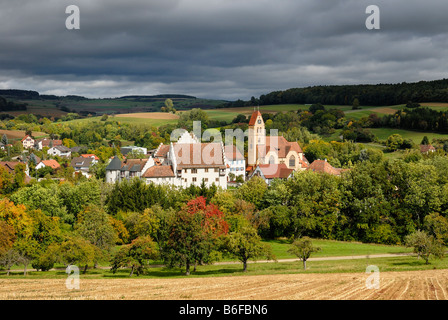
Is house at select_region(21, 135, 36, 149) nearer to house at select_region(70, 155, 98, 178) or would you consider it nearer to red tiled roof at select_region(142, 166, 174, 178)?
house at select_region(70, 155, 98, 178)

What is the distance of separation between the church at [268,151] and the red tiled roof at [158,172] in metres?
24.3

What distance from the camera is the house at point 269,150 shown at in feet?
348

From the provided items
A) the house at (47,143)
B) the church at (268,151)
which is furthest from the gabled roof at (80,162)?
the church at (268,151)

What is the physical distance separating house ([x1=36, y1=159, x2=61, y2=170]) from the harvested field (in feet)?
294

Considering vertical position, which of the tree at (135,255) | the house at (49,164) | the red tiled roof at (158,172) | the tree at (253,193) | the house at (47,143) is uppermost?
the house at (47,143)

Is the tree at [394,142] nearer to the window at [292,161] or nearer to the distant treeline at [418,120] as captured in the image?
the distant treeline at [418,120]

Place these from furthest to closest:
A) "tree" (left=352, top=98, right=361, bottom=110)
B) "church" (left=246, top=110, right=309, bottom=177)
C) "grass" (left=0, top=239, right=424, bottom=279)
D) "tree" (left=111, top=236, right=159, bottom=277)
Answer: "tree" (left=352, top=98, right=361, bottom=110)
"church" (left=246, top=110, right=309, bottom=177)
"tree" (left=111, top=236, right=159, bottom=277)
"grass" (left=0, top=239, right=424, bottom=279)

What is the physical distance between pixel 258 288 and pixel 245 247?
12.7m

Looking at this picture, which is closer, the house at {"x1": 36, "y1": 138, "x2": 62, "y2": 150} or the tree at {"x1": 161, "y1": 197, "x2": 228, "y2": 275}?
the tree at {"x1": 161, "y1": 197, "x2": 228, "y2": 275}

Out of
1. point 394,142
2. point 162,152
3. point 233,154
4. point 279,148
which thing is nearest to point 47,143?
point 162,152

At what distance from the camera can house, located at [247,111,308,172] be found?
348ft

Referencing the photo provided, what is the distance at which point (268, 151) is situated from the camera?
4176 inches

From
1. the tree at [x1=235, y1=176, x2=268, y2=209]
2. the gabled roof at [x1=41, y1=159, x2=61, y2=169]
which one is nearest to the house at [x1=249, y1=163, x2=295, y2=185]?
the tree at [x1=235, y1=176, x2=268, y2=209]

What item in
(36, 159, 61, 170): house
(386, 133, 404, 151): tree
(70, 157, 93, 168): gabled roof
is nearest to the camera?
(36, 159, 61, 170): house
